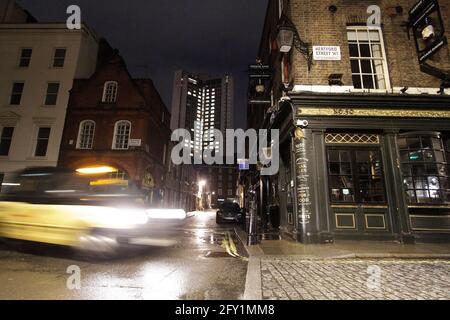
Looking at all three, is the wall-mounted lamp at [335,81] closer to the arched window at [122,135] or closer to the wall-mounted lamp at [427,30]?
the wall-mounted lamp at [427,30]

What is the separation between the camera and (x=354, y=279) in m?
4.12

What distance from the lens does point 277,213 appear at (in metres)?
12.3

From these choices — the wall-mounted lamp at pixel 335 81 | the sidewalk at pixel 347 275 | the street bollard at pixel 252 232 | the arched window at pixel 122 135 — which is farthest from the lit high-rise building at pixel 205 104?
the sidewalk at pixel 347 275

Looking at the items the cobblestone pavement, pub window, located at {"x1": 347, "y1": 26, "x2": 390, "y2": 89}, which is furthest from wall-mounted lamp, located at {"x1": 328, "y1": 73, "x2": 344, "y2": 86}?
the cobblestone pavement

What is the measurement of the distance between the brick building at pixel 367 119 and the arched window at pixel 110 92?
648 inches

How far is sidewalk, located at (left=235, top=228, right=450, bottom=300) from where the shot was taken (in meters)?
3.35

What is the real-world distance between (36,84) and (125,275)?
23247 millimetres

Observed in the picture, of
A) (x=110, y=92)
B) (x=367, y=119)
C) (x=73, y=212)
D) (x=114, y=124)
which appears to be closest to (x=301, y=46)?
(x=367, y=119)

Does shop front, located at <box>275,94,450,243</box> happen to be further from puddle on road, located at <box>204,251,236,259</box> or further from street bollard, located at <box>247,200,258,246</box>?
puddle on road, located at <box>204,251,236,259</box>

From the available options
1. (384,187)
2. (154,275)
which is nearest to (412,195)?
(384,187)

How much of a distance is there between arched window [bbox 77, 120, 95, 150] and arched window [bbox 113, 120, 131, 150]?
6.13ft

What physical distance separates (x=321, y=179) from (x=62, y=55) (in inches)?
945

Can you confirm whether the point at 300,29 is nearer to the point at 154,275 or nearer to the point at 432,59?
the point at 432,59
